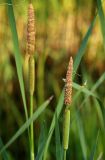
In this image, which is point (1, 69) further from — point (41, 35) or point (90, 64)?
point (90, 64)

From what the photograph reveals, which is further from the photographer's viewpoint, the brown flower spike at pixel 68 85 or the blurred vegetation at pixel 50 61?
the blurred vegetation at pixel 50 61

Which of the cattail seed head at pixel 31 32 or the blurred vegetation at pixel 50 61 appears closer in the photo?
the cattail seed head at pixel 31 32

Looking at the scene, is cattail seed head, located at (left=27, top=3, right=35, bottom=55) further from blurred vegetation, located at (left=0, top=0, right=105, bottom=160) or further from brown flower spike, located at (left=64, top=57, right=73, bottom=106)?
blurred vegetation, located at (left=0, top=0, right=105, bottom=160)

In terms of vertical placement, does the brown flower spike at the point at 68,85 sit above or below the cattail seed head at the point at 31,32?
below

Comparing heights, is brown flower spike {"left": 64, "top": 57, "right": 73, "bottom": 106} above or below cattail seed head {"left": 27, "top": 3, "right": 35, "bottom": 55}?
below

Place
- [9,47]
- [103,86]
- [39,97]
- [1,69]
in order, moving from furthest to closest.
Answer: [9,47] < [1,69] < [103,86] < [39,97]

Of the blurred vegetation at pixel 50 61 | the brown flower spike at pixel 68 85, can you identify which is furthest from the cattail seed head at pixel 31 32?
the blurred vegetation at pixel 50 61

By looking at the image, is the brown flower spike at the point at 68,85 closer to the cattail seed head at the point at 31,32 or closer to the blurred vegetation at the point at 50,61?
the cattail seed head at the point at 31,32

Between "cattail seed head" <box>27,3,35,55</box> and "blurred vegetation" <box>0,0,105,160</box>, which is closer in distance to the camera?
"cattail seed head" <box>27,3,35,55</box>

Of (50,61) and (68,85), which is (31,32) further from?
(50,61)

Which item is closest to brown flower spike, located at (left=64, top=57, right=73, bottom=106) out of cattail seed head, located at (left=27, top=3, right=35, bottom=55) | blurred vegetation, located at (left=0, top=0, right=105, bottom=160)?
cattail seed head, located at (left=27, top=3, right=35, bottom=55)

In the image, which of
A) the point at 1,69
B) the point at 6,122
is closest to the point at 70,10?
the point at 1,69
